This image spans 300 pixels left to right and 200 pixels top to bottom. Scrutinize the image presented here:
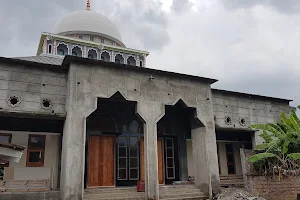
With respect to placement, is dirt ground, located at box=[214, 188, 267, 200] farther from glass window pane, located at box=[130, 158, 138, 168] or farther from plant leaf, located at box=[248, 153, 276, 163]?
glass window pane, located at box=[130, 158, 138, 168]

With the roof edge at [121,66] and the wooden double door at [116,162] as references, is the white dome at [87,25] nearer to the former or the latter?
the wooden double door at [116,162]

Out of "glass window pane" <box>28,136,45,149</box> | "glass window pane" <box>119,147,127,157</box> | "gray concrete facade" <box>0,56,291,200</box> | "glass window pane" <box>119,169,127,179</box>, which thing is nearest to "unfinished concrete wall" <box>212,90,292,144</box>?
"gray concrete facade" <box>0,56,291,200</box>

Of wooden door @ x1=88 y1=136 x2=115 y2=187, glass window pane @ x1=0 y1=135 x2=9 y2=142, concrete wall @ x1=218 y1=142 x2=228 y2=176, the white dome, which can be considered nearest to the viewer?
glass window pane @ x1=0 y1=135 x2=9 y2=142

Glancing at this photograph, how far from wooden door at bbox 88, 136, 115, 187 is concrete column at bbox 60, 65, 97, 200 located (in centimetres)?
228

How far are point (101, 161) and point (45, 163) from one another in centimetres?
224

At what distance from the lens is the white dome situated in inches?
1035

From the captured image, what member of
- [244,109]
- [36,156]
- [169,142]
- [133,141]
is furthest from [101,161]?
[244,109]

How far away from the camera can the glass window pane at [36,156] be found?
11867 mm

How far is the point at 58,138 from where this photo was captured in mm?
12344

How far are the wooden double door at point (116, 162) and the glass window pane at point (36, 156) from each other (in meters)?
1.91

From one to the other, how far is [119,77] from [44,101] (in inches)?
111

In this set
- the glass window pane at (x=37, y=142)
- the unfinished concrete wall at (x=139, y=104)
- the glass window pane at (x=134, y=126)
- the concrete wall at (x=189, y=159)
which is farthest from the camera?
the concrete wall at (x=189, y=159)

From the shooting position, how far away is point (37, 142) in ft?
39.8

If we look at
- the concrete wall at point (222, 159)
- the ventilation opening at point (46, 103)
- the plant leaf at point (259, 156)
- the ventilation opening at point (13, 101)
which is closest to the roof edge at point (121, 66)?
the ventilation opening at point (46, 103)
